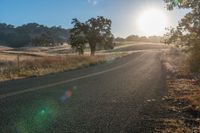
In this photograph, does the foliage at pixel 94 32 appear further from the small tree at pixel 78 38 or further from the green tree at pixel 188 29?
the green tree at pixel 188 29

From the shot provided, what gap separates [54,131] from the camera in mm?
7828

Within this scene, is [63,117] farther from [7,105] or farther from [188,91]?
[188,91]

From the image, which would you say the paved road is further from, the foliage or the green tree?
the foliage

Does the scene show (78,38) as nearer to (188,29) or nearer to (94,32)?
(94,32)

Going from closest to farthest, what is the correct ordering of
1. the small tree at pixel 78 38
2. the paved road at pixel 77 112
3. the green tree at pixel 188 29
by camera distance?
1. the paved road at pixel 77 112
2. the green tree at pixel 188 29
3. the small tree at pixel 78 38

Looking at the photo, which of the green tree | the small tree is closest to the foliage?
the small tree

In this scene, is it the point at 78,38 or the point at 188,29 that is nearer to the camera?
the point at 188,29

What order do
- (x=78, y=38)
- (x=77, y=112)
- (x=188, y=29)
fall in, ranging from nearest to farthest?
(x=77, y=112), (x=188, y=29), (x=78, y=38)

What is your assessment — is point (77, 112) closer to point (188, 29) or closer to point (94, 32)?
point (188, 29)

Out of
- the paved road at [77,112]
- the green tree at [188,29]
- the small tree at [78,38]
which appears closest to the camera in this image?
the paved road at [77,112]

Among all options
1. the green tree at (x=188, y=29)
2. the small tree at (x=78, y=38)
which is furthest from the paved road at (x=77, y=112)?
the small tree at (x=78, y=38)

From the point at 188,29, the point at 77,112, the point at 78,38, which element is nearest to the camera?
the point at 77,112

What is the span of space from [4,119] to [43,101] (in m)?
3.52

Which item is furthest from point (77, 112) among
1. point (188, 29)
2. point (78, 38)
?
point (78, 38)
